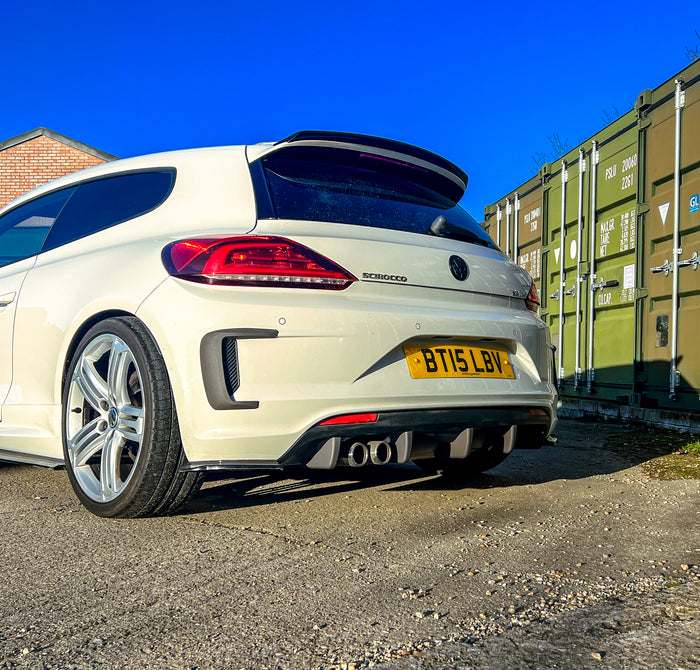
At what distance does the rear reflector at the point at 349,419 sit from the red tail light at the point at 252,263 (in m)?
0.49

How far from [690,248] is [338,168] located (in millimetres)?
3816

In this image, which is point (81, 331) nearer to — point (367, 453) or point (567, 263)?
point (367, 453)

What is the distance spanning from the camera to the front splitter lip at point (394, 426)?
109 inches

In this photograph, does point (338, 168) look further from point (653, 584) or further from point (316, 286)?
point (653, 584)

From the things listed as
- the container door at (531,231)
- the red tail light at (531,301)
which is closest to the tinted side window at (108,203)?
the red tail light at (531,301)

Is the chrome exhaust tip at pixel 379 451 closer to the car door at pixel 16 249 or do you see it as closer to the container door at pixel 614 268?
the car door at pixel 16 249

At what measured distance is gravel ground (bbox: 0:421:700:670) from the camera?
5.71 feet

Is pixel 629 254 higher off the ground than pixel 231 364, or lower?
higher

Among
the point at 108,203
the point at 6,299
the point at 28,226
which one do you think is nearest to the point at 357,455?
the point at 108,203

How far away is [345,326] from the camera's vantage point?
283 cm

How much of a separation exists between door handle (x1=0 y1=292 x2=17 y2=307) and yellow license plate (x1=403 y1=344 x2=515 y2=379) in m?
2.13

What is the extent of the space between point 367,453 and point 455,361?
551 millimetres

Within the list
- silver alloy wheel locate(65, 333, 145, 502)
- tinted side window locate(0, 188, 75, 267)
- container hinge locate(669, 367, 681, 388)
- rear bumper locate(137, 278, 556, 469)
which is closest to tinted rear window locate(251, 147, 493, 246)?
rear bumper locate(137, 278, 556, 469)

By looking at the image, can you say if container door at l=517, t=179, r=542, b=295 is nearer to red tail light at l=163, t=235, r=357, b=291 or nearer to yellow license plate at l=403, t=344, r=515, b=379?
yellow license plate at l=403, t=344, r=515, b=379
